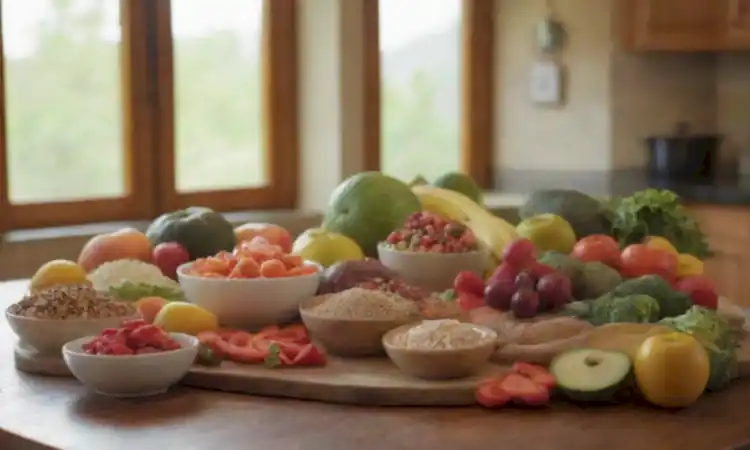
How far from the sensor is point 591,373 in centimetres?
123

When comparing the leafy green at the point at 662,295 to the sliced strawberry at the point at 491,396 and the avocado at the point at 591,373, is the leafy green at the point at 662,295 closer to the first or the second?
the avocado at the point at 591,373

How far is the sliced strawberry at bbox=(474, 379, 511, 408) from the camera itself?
1.20 meters

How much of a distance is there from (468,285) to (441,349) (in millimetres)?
301

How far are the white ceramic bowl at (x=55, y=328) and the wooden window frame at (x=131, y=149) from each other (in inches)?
65.3

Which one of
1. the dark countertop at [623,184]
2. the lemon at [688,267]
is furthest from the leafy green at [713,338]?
the dark countertop at [623,184]

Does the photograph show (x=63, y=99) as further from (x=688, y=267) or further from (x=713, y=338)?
(x=713, y=338)

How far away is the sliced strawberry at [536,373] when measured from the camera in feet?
4.01

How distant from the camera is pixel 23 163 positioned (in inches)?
114

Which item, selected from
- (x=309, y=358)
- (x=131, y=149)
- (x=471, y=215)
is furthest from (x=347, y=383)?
(x=131, y=149)

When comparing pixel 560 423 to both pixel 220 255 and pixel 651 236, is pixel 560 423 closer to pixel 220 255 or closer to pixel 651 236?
pixel 220 255

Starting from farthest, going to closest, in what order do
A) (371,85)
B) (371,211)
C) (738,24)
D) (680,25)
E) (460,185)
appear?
(680,25)
(738,24)
(371,85)
(460,185)
(371,211)

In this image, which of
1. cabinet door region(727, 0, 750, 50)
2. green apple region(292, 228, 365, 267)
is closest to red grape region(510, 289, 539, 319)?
green apple region(292, 228, 365, 267)

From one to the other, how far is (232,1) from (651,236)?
1.77 metres

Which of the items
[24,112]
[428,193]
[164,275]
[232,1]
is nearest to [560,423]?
[164,275]
